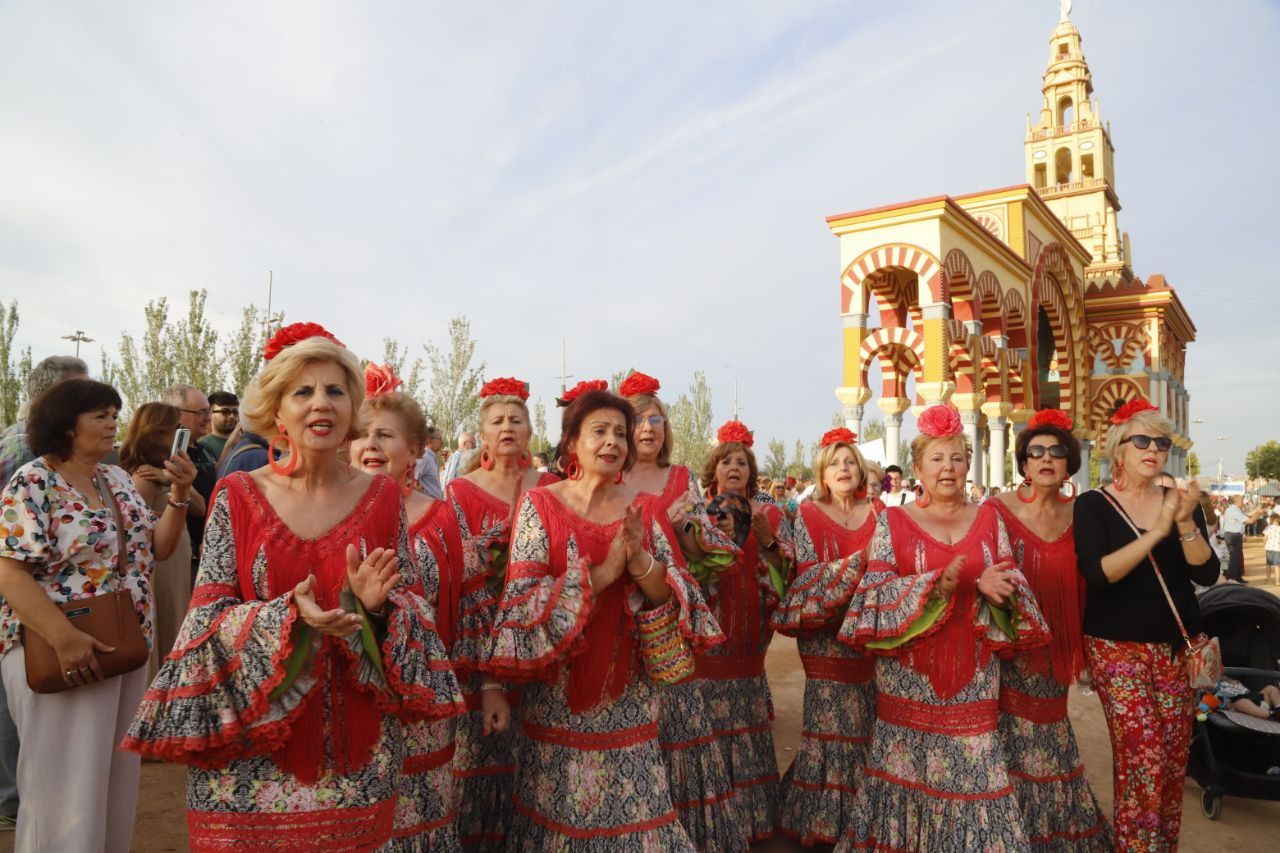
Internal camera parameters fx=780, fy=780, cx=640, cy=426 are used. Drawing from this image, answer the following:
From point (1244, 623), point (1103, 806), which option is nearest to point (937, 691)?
point (1103, 806)

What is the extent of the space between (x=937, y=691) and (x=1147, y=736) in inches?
35.6

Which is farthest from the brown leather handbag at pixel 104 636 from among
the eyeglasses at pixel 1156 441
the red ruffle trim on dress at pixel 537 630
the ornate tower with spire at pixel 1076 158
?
the ornate tower with spire at pixel 1076 158

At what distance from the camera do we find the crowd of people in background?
85.5 inches

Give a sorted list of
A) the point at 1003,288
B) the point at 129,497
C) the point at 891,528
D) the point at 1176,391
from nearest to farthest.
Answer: the point at 129,497, the point at 891,528, the point at 1003,288, the point at 1176,391

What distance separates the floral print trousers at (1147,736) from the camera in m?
3.44

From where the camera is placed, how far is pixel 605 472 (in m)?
3.16

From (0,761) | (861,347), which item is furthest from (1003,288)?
(0,761)

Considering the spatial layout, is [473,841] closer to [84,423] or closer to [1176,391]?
[84,423]

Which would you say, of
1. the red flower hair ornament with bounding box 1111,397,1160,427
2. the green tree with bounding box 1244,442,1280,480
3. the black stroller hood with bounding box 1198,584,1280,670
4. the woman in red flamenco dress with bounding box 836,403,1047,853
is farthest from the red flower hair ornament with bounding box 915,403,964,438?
the green tree with bounding box 1244,442,1280,480

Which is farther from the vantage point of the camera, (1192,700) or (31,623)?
(1192,700)

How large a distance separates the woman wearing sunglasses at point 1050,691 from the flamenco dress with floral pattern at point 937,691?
1.41 ft

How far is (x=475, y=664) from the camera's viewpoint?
10.5 ft

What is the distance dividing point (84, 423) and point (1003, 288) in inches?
836

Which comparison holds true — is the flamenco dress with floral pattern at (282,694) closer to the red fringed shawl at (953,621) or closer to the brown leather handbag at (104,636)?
the brown leather handbag at (104,636)
